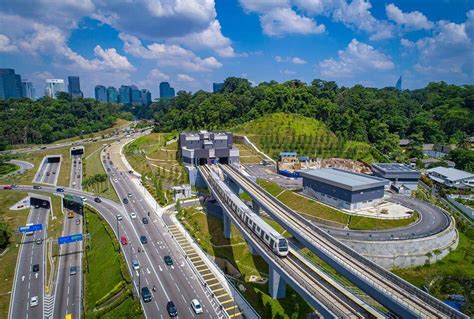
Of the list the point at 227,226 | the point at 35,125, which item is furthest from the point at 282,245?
the point at 35,125


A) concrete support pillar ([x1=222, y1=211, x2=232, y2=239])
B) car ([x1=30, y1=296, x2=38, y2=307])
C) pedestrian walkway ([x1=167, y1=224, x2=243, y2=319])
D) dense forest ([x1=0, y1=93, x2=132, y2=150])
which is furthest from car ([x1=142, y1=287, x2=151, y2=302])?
dense forest ([x1=0, y1=93, x2=132, y2=150])

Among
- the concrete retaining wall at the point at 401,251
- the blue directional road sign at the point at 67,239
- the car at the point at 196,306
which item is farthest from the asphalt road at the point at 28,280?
the concrete retaining wall at the point at 401,251

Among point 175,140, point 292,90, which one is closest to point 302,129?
point 292,90

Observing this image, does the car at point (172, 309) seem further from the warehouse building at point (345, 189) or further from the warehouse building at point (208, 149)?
the warehouse building at point (208, 149)

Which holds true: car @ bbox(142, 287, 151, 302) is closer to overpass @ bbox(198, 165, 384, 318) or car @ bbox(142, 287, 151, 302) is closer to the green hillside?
overpass @ bbox(198, 165, 384, 318)

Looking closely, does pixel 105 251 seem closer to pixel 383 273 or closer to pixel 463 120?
pixel 383 273

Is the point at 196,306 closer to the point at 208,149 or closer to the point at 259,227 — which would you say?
the point at 259,227

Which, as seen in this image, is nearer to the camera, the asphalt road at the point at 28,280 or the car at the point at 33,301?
the asphalt road at the point at 28,280
